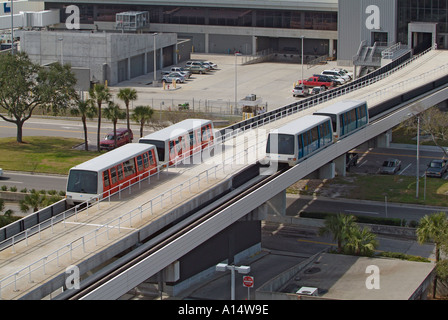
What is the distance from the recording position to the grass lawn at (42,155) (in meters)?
70.5

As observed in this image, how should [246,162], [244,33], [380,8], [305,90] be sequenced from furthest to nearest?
[244,33] < [380,8] < [305,90] < [246,162]

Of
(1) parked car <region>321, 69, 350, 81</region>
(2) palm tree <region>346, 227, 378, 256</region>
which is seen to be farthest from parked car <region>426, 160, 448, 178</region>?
(1) parked car <region>321, 69, 350, 81</region>

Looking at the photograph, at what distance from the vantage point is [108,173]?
43.0 meters

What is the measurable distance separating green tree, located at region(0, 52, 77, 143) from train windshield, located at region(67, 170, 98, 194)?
1343 inches

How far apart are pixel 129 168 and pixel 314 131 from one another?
13.5 metres

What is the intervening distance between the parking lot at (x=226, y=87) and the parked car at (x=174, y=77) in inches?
29.0

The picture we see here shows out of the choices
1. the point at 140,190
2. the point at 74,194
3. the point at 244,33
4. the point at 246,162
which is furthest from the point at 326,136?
the point at 244,33

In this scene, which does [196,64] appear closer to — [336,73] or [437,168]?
[336,73]

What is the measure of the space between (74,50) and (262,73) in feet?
Result: 77.1

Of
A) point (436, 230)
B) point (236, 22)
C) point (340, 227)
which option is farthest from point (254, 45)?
point (436, 230)

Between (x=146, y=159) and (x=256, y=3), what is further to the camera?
(x=256, y=3)

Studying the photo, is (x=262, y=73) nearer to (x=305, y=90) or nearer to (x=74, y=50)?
(x=305, y=90)

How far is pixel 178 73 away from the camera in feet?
350

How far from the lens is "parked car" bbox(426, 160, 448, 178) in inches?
2714
